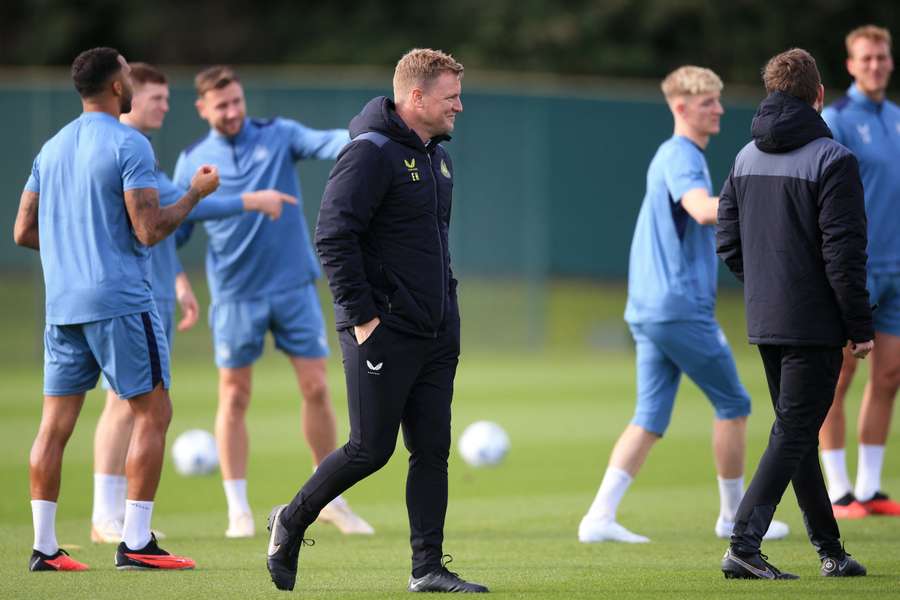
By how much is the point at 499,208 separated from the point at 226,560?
1346cm

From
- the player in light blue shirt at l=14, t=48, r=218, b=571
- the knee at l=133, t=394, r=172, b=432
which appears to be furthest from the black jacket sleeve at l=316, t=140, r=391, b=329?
the knee at l=133, t=394, r=172, b=432

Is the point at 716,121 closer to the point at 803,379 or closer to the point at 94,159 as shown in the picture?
the point at 803,379

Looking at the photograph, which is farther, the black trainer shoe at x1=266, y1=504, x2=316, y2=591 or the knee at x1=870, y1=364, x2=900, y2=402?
the knee at x1=870, y1=364, x2=900, y2=402

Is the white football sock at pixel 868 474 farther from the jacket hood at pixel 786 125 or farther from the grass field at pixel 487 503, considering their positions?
the jacket hood at pixel 786 125

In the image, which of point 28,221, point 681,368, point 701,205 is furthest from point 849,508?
point 28,221

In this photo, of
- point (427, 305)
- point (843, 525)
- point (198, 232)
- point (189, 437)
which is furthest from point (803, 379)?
point (198, 232)

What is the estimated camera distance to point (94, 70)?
7289 millimetres

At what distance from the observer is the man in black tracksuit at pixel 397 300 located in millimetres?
6297

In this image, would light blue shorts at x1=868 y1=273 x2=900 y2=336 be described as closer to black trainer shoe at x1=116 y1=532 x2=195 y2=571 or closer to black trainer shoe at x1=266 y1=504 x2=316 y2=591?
black trainer shoe at x1=266 y1=504 x2=316 y2=591

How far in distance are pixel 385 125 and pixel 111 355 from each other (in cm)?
181

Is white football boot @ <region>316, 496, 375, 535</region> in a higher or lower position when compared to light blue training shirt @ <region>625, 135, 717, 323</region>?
lower

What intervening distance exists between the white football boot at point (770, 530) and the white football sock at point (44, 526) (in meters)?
3.52

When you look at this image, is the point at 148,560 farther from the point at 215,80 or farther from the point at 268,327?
the point at 215,80

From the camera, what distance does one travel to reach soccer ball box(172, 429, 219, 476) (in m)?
10.2
